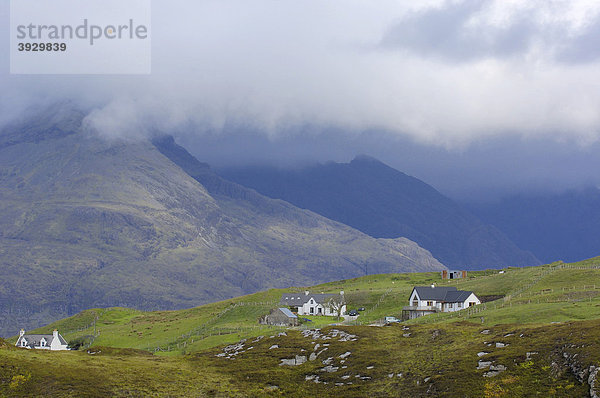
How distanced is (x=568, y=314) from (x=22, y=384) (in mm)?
75943

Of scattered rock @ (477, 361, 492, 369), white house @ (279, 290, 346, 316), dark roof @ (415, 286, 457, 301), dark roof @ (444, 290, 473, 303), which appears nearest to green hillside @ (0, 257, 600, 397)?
scattered rock @ (477, 361, 492, 369)

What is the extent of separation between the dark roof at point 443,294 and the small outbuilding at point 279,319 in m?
32.9

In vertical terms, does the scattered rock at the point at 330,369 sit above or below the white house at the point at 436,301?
below

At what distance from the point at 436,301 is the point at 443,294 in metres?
3.24

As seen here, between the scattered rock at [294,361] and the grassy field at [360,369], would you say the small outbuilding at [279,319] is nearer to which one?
the grassy field at [360,369]

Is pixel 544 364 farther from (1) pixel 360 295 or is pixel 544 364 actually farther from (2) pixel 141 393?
(1) pixel 360 295

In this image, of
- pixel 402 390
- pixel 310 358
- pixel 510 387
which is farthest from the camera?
pixel 310 358

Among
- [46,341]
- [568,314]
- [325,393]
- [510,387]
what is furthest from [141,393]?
[46,341]

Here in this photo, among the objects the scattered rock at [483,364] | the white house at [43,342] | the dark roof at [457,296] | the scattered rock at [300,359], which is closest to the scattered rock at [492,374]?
the scattered rock at [483,364]

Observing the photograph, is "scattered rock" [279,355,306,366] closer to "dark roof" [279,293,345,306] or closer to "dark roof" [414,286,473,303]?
"dark roof" [414,286,473,303]

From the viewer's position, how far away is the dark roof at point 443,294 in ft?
527

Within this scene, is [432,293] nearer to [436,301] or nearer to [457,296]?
[436,301]

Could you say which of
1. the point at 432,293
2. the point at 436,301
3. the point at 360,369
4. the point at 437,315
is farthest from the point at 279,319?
the point at 360,369

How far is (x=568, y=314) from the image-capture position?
101 m
